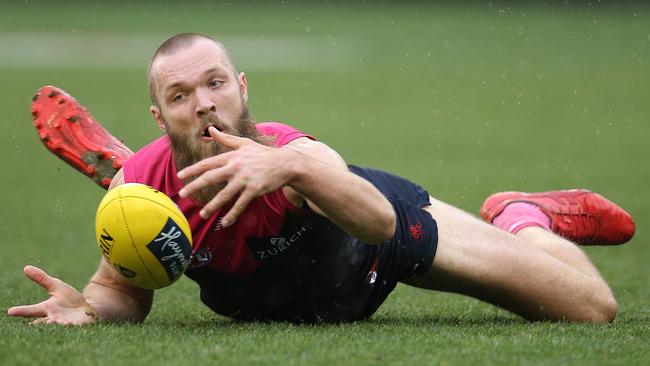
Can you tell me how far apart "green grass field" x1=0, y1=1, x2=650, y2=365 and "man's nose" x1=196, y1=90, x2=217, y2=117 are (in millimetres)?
965

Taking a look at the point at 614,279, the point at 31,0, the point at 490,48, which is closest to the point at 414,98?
the point at 490,48

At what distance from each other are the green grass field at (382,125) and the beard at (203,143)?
0.63 m

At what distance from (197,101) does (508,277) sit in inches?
68.4

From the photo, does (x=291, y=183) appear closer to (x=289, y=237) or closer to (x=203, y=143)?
(x=289, y=237)

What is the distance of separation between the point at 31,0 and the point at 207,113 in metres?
34.5

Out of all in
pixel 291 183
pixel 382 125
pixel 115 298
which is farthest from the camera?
pixel 382 125

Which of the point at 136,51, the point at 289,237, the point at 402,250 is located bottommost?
the point at 136,51

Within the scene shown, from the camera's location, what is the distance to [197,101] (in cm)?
523

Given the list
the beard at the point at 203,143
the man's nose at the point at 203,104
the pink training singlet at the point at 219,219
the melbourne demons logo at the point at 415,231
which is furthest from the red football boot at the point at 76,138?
the melbourne demons logo at the point at 415,231

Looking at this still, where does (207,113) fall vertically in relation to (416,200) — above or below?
above

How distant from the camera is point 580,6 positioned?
3703cm

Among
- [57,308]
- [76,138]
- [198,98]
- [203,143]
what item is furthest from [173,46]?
[76,138]

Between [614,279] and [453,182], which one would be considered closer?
[614,279]

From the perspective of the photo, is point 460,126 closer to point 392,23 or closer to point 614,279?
point 614,279
